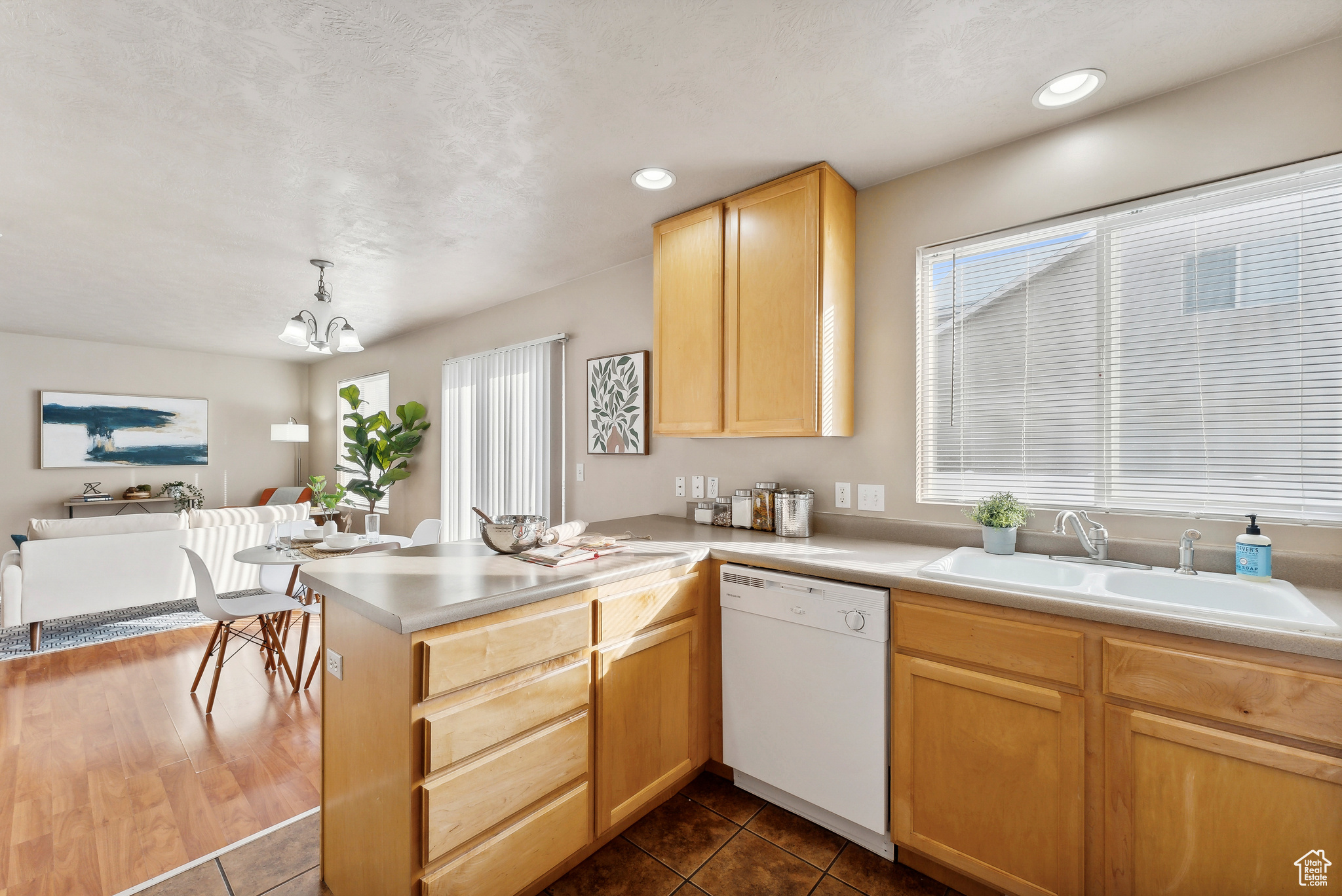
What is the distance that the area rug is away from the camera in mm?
3600

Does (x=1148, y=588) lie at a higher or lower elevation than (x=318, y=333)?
lower

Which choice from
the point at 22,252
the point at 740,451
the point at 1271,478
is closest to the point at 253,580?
the point at 22,252

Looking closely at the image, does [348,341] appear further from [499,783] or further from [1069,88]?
[1069,88]

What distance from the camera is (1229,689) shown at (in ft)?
3.99

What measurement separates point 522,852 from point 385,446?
422 cm

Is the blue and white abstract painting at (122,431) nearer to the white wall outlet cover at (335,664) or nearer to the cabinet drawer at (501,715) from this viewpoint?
the white wall outlet cover at (335,664)

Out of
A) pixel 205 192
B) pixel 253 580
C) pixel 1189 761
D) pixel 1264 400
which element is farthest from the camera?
pixel 253 580

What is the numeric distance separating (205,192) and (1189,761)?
3.80 metres

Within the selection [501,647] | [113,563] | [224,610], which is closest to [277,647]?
[224,610]

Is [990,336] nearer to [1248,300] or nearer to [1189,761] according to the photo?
[1248,300]

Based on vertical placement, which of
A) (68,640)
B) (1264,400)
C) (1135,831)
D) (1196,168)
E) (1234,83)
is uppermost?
(1234,83)

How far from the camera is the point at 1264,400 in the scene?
65.4 inches

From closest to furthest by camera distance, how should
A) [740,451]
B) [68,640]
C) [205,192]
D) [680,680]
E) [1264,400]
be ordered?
1. [1264,400]
2. [680,680]
3. [205,192]
4. [740,451]
5. [68,640]

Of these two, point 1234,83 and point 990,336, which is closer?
point 1234,83
